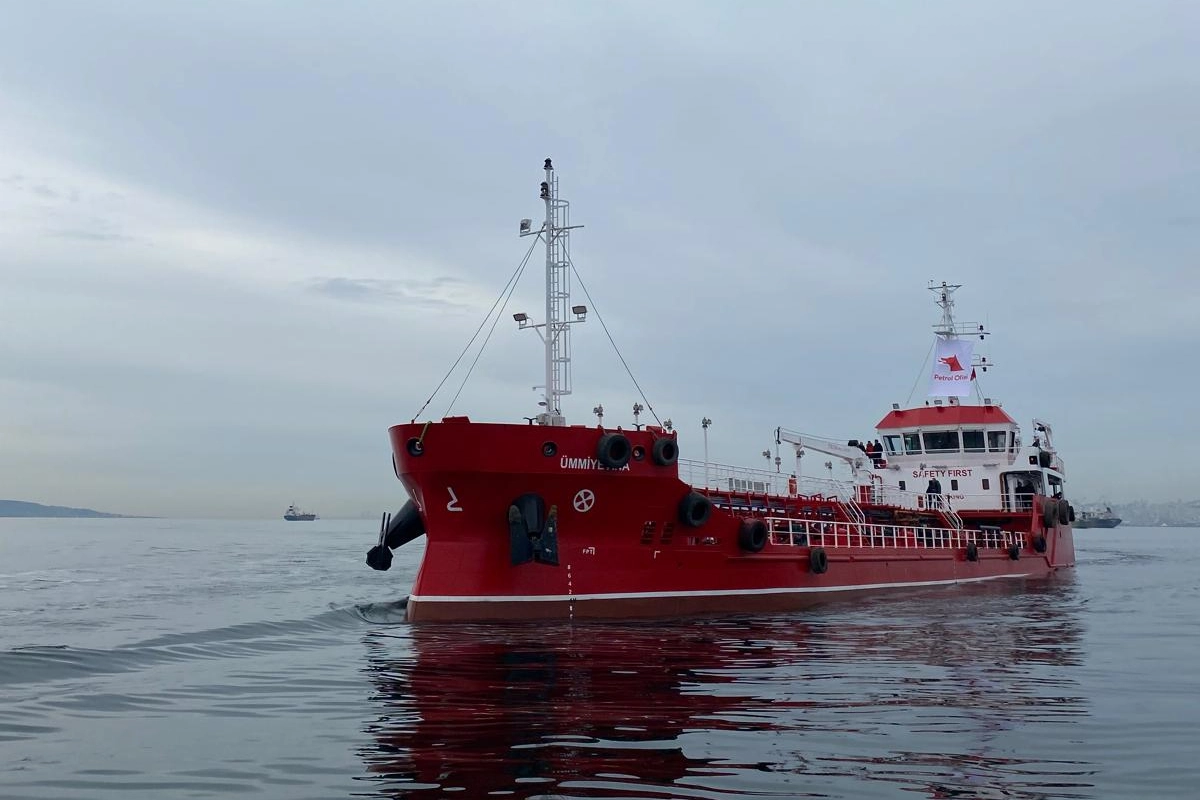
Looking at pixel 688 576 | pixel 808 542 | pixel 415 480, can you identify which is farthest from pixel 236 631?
pixel 808 542

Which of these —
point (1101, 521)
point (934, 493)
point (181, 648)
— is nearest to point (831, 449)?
point (934, 493)

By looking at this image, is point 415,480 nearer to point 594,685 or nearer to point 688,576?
point 688,576

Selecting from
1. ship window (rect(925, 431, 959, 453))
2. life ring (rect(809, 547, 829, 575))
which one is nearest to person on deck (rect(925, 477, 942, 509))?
ship window (rect(925, 431, 959, 453))

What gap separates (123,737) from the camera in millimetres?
8977

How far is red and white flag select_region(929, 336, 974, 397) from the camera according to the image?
3412 cm

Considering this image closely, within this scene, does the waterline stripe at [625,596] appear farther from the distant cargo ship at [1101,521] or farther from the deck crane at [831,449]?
the distant cargo ship at [1101,521]

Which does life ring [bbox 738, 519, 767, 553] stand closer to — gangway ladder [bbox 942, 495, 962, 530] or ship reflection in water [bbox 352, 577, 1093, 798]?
ship reflection in water [bbox 352, 577, 1093, 798]

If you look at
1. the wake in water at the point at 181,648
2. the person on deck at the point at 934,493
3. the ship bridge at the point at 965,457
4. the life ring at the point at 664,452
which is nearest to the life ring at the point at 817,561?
the life ring at the point at 664,452

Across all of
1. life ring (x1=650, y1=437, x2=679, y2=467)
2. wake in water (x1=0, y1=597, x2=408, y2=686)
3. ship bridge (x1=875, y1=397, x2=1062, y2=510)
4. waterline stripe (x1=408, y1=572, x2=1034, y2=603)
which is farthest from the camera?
ship bridge (x1=875, y1=397, x2=1062, y2=510)

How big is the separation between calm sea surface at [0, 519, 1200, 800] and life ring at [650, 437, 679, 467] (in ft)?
9.69

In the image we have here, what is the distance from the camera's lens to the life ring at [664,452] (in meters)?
18.2

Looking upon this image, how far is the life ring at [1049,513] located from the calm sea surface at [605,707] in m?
12.3

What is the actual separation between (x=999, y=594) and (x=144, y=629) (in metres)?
20.0

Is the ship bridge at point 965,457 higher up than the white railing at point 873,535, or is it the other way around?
the ship bridge at point 965,457
